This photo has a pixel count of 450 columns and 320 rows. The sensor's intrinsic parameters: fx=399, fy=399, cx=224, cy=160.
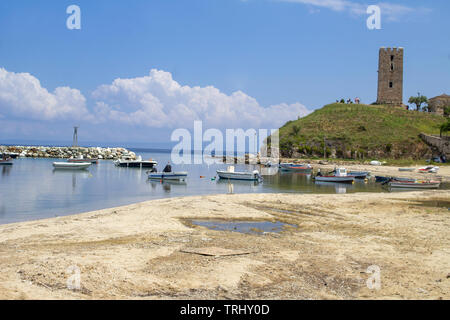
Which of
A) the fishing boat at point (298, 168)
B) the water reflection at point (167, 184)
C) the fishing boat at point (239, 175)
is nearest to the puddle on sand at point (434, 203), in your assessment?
the fishing boat at point (239, 175)

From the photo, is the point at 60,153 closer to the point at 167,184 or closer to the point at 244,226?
the point at 167,184

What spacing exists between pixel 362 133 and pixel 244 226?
77914 millimetres

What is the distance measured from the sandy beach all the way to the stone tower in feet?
297

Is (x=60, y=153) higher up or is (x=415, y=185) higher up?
(x=60, y=153)

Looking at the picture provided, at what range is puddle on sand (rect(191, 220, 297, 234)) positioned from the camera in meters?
16.6

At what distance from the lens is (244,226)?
17.5 metres

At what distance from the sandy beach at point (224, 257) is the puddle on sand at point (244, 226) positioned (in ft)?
1.68

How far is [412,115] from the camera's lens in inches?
3829

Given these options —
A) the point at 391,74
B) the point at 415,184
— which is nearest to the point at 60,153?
the point at 415,184

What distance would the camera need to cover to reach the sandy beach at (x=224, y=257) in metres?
8.84

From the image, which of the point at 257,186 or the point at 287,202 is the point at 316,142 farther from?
the point at 287,202

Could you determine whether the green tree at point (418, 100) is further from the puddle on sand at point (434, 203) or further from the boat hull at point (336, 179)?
the puddle on sand at point (434, 203)
